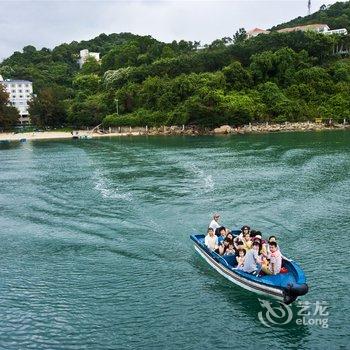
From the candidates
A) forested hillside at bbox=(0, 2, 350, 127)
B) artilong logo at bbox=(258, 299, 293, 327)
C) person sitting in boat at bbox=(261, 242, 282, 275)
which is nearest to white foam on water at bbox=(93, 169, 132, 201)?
person sitting in boat at bbox=(261, 242, 282, 275)

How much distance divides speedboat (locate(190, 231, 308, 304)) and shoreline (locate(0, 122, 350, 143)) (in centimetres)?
8373

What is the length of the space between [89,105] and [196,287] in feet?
365

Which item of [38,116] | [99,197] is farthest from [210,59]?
[99,197]

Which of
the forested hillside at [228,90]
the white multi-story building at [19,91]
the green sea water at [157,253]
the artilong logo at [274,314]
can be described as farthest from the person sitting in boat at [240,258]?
the white multi-story building at [19,91]

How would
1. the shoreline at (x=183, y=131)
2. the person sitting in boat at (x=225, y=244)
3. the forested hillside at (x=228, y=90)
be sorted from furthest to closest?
the forested hillside at (x=228, y=90) < the shoreline at (x=183, y=131) < the person sitting in boat at (x=225, y=244)

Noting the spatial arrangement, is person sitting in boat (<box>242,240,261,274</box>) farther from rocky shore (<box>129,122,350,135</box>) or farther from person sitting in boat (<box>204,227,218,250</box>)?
rocky shore (<box>129,122,350,135</box>)

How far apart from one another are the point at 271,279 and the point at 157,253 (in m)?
8.62

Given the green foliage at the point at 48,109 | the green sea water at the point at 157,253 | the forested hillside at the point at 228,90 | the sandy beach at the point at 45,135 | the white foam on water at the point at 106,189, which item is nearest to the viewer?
the green sea water at the point at 157,253

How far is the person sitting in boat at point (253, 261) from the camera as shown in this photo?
66.6 ft

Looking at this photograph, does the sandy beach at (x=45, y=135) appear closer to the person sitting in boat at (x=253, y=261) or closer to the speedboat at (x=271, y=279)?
the speedboat at (x=271, y=279)

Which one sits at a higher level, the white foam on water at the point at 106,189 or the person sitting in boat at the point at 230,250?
the white foam on water at the point at 106,189

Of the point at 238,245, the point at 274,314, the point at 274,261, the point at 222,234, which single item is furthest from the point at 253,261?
the point at 222,234

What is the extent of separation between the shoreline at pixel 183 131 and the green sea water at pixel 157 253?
48.8m

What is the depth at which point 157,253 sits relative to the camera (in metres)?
26.2
